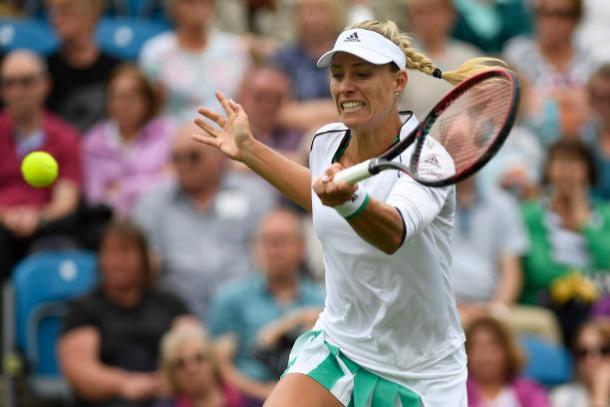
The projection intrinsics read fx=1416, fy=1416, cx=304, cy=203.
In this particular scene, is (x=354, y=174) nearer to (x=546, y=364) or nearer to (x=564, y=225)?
(x=546, y=364)

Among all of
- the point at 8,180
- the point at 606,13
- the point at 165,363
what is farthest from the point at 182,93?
the point at 606,13

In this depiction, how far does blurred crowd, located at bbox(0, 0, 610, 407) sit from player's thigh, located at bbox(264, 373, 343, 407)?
2532 millimetres

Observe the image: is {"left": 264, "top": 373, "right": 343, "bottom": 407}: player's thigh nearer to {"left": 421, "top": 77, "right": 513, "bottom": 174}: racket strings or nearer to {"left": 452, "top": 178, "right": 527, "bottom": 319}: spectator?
{"left": 421, "top": 77, "right": 513, "bottom": 174}: racket strings

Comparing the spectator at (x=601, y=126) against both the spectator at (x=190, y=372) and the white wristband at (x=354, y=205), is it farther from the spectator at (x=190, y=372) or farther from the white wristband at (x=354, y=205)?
the white wristband at (x=354, y=205)

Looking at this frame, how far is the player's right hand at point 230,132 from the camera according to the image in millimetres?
4902

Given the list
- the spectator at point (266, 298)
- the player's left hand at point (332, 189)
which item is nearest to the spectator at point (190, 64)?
the spectator at point (266, 298)

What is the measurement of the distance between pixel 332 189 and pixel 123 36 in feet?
19.3

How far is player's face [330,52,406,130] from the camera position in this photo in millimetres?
4594

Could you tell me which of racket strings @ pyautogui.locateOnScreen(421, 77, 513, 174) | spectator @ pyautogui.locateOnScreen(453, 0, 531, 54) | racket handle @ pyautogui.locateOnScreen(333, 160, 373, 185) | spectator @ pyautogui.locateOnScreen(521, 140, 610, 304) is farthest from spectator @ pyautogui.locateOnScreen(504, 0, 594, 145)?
racket handle @ pyautogui.locateOnScreen(333, 160, 373, 185)


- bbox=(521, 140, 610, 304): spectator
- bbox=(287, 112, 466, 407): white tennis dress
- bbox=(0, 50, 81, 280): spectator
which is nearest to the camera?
bbox=(287, 112, 466, 407): white tennis dress

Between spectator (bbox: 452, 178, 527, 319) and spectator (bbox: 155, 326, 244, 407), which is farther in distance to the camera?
spectator (bbox: 452, 178, 527, 319)

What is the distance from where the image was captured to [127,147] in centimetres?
865

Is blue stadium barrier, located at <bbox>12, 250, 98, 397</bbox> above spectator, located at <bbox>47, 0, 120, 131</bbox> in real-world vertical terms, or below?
below

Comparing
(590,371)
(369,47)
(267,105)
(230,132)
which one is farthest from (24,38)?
(369,47)
